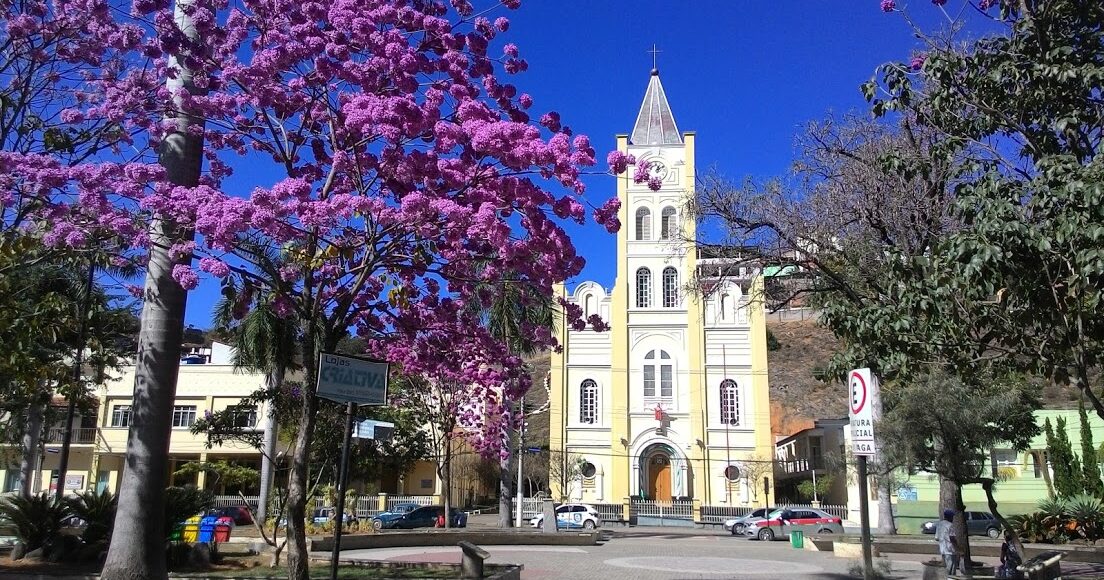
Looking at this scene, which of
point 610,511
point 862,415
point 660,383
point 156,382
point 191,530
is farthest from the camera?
point 660,383

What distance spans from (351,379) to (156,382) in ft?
12.9

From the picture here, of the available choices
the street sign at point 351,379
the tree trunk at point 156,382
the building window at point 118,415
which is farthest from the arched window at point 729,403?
the street sign at point 351,379

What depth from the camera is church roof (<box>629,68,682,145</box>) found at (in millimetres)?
46469

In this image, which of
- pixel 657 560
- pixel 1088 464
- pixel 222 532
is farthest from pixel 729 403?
pixel 222 532

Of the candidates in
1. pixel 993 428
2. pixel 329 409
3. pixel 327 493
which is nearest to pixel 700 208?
Result: pixel 993 428

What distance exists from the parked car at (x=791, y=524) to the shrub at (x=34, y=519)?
75.0ft

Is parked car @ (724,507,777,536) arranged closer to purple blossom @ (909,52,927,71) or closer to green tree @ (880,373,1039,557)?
green tree @ (880,373,1039,557)

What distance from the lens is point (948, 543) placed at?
14.7 m

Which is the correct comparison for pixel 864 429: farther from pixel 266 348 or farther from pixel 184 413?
pixel 184 413

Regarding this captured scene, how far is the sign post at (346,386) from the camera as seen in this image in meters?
8.35

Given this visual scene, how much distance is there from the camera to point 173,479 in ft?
141

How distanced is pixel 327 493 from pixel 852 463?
17.2 metres

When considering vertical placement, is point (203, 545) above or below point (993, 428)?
below

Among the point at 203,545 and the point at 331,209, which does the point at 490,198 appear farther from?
the point at 203,545
